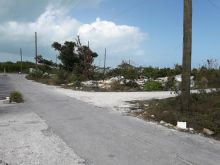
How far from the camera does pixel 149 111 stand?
15.8 metres

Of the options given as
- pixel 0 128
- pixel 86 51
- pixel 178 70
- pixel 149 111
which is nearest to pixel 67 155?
pixel 0 128

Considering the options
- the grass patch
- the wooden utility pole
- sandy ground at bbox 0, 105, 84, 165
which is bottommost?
sandy ground at bbox 0, 105, 84, 165

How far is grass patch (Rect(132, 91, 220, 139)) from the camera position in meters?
12.4

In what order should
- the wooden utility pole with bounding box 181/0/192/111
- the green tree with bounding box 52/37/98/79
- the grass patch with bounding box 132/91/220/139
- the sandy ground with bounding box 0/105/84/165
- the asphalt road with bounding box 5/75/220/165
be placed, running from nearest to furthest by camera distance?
the sandy ground with bounding box 0/105/84/165
the asphalt road with bounding box 5/75/220/165
the grass patch with bounding box 132/91/220/139
the wooden utility pole with bounding box 181/0/192/111
the green tree with bounding box 52/37/98/79

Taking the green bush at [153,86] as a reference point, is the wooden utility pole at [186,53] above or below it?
above

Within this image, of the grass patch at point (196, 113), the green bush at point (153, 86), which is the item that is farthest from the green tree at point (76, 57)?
the grass patch at point (196, 113)

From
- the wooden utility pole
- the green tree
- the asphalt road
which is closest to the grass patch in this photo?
the wooden utility pole

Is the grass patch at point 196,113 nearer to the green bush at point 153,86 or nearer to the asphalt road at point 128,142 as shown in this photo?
the asphalt road at point 128,142

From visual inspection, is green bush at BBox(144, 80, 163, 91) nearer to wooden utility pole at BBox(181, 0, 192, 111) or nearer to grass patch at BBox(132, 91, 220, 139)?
grass patch at BBox(132, 91, 220, 139)

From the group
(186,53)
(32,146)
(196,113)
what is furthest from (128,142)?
(186,53)

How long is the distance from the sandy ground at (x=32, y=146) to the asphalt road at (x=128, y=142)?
0.30 meters

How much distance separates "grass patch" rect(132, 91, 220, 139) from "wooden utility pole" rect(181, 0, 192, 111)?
40cm

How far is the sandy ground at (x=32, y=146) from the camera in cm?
787

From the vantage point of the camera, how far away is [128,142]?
9742 mm
